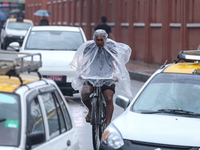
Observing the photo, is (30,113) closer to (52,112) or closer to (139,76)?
(52,112)

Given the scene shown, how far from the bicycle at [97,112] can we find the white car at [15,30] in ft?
84.4

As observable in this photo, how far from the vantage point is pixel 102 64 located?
25.5 ft

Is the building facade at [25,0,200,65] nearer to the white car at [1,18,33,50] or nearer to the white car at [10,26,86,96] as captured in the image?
the white car at [1,18,33,50]

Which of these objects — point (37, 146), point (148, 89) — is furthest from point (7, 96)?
point (148, 89)

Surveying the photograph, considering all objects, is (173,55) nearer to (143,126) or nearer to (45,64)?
(45,64)

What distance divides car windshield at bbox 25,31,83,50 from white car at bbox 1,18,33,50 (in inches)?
792

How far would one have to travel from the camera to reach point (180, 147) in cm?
507

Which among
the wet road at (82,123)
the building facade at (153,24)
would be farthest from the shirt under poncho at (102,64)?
the building facade at (153,24)

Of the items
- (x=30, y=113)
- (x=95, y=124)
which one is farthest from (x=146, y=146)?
(x=95, y=124)

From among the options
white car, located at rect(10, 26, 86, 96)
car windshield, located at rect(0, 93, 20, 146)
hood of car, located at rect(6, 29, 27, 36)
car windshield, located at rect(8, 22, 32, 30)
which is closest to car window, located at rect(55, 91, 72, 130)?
car windshield, located at rect(0, 93, 20, 146)

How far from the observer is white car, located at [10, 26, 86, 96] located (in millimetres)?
11680

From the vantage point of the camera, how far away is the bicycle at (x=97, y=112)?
7273mm

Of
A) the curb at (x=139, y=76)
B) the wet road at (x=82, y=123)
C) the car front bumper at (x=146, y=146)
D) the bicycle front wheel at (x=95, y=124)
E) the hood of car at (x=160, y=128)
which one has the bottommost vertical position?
the curb at (x=139, y=76)

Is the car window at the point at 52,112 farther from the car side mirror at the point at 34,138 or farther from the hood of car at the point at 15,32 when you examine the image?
the hood of car at the point at 15,32
